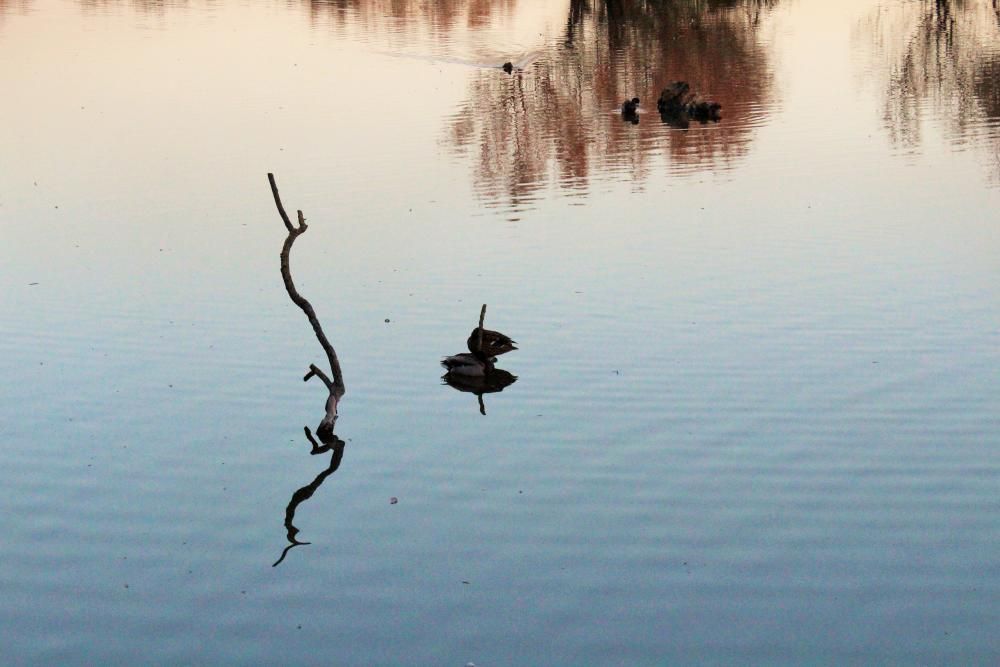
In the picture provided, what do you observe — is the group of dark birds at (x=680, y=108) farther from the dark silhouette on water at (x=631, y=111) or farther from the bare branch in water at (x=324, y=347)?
the bare branch in water at (x=324, y=347)

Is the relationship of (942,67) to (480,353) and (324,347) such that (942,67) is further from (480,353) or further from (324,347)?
(324,347)

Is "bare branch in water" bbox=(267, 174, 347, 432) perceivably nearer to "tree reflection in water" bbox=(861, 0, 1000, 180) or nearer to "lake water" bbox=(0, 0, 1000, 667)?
"lake water" bbox=(0, 0, 1000, 667)

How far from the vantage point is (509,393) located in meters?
17.4

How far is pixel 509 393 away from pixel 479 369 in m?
0.56

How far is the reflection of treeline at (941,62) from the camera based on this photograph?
134 ft

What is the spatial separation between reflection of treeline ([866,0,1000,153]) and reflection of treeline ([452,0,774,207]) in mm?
4471

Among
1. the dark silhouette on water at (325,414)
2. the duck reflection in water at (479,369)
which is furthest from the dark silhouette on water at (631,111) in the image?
the dark silhouette on water at (325,414)

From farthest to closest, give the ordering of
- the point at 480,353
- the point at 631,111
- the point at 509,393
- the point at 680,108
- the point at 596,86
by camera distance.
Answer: the point at 596,86
the point at 680,108
the point at 631,111
the point at 480,353
the point at 509,393

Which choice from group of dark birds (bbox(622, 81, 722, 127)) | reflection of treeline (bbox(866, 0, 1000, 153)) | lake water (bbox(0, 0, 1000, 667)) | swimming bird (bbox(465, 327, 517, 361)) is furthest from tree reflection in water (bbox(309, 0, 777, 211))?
swimming bird (bbox(465, 327, 517, 361))

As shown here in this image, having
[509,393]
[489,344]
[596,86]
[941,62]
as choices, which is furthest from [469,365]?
[941,62]

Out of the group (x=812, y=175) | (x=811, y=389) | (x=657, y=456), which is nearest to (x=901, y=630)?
(x=657, y=456)

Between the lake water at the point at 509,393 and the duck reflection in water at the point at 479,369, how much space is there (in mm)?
217

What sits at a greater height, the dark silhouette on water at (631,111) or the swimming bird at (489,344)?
the dark silhouette on water at (631,111)

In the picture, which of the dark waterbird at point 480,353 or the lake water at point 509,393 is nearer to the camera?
the lake water at point 509,393
